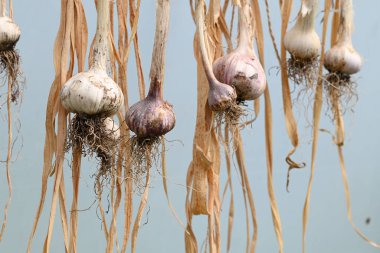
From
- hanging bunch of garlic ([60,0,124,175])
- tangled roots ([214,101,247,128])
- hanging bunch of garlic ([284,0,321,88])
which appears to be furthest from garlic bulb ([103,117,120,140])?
hanging bunch of garlic ([284,0,321,88])

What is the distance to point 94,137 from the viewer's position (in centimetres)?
63

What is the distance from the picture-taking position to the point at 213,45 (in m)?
0.65

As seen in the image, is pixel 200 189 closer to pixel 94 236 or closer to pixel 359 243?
pixel 94 236

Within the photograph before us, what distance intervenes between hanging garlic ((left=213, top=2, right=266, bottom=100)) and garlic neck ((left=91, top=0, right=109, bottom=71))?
116 mm

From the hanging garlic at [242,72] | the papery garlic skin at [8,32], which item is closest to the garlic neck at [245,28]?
the hanging garlic at [242,72]

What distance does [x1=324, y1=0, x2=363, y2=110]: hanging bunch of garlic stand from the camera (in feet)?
2.32

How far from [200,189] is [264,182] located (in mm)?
864

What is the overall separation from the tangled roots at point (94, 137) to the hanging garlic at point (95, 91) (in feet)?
0.07

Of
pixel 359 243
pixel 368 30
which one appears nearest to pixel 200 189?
pixel 368 30

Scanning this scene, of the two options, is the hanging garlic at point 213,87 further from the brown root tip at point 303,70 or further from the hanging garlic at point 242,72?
the brown root tip at point 303,70

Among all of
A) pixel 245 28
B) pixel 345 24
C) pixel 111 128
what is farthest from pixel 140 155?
pixel 345 24

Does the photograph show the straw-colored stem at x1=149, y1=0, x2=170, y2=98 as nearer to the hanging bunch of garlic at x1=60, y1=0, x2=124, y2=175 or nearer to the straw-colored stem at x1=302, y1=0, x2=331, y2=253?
the hanging bunch of garlic at x1=60, y1=0, x2=124, y2=175

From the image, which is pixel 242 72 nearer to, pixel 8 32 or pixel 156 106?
pixel 156 106

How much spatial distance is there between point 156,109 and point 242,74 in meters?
0.09
